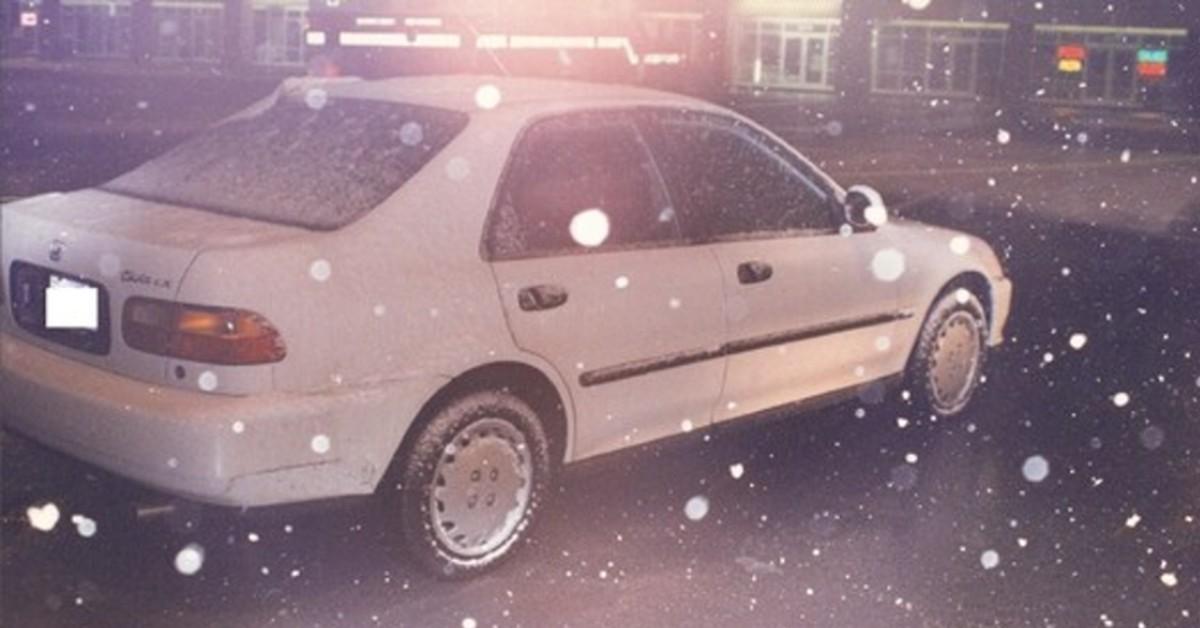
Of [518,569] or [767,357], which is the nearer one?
[518,569]

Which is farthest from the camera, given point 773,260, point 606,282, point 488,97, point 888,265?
point 888,265

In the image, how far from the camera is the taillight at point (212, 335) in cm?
400

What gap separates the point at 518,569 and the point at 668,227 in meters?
1.29

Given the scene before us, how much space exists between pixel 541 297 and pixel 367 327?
2.10 ft

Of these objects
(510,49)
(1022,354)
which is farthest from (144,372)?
(510,49)

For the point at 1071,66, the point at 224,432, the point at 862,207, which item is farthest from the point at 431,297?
the point at 1071,66

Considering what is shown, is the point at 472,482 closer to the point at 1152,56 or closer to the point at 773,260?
the point at 773,260

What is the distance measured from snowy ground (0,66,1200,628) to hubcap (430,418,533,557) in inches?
5.6

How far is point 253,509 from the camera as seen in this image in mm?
4082

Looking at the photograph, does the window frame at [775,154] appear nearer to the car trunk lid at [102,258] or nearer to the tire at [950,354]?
the tire at [950,354]

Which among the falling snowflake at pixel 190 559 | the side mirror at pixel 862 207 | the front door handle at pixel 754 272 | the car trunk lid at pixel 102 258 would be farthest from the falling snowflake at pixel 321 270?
the side mirror at pixel 862 207

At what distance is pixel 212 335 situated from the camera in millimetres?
4004

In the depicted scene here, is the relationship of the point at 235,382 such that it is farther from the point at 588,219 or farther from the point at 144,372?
the point at 588,219

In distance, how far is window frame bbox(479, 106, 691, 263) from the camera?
4551 millimetres
